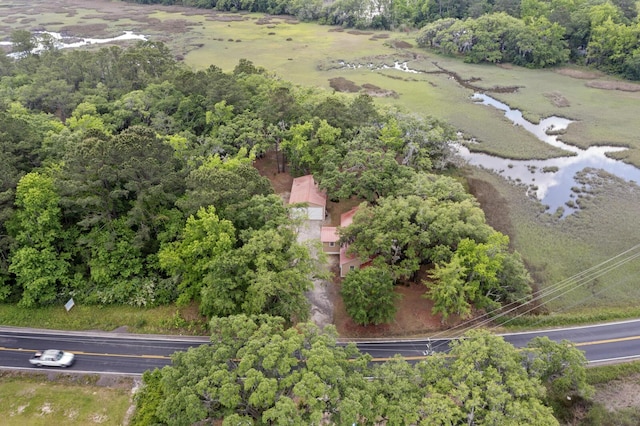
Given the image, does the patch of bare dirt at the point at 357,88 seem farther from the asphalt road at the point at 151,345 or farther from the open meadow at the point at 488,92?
the asphalt road at the point at 151,345

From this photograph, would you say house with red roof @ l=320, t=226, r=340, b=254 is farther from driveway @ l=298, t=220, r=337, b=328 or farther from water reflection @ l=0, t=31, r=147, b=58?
water reflection @ l=0, t=31, r=147, b=58

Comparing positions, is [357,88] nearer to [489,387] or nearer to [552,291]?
[552,291]

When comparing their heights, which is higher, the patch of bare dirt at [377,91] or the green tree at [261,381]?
the patch of bare dirt at [377,91]

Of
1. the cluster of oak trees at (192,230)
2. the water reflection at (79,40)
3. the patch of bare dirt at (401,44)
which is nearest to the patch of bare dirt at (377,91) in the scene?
the patch of bare dirt at (401,44)

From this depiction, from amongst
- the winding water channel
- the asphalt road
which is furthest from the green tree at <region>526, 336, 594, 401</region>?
the winding water channel

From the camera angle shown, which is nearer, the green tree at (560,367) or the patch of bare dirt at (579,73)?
the green tree at (560,367)

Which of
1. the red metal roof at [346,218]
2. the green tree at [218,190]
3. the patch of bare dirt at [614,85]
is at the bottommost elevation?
the red metal roof at [346,218]

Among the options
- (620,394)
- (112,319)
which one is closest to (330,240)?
(112,319)
